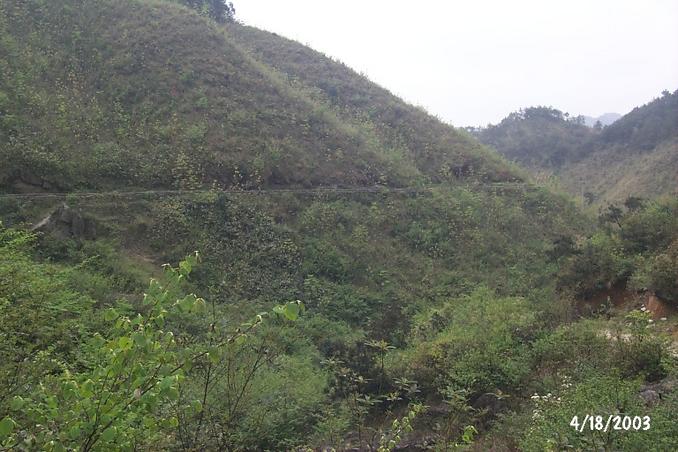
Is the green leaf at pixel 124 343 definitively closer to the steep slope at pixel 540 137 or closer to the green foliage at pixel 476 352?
the green foliage at pixel 476 352

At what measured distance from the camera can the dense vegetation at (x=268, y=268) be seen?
3628 mm

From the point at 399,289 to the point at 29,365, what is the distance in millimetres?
9787

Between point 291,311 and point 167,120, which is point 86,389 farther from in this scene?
point 167,120

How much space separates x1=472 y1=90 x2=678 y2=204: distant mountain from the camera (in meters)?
28.7

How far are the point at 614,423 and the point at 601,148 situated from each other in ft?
134

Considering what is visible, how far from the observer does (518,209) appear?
1797 cm

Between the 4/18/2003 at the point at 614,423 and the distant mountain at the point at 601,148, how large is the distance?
25020 millimetres

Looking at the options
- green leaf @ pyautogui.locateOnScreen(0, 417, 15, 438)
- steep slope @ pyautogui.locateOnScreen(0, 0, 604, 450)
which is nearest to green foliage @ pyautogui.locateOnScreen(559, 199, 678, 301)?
steep slope @ pyautogui.locateOnScreen(0, 0, 604, 450)

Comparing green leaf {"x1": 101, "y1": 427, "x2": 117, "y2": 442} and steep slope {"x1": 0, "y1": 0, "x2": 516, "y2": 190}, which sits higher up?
steep slope {"x1": 0, "y1": 0, "x2": 516, "y2": 190}

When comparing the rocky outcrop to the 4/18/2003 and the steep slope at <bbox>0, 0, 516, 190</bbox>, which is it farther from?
the 4/18/2003

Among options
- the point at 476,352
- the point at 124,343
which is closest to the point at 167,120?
the point at 476,352

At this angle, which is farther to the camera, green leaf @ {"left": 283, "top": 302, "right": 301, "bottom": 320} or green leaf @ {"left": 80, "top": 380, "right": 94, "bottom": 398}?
green leaf @ {"left": 283, "top": 302, "right": 301, "bottom": 320}

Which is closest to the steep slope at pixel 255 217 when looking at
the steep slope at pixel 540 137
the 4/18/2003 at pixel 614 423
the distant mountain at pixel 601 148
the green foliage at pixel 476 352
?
the green foliage at pixel 476 352

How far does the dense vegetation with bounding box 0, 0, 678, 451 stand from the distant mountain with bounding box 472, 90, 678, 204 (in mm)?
13300
